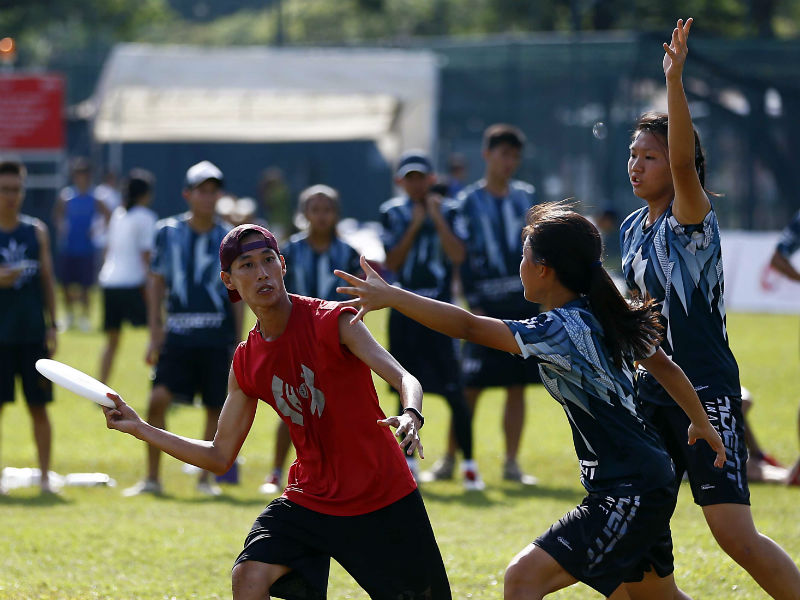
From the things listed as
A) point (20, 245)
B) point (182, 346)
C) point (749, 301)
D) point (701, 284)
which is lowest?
point (749, 301)

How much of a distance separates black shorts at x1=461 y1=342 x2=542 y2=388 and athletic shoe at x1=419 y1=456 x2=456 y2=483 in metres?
0.61

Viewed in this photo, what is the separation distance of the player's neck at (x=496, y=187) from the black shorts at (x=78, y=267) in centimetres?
1197

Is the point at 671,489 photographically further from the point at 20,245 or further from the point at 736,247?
the point at 736,247

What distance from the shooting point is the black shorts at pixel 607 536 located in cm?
453

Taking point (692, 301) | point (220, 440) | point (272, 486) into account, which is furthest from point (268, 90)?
point (220, 440)

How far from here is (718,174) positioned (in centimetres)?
2506

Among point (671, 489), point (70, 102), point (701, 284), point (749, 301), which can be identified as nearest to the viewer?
point (671, 489)

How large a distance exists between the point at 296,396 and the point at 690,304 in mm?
1619

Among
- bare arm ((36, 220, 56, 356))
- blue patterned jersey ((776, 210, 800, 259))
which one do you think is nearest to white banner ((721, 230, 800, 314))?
blue patterned jersey ((776, 210, 800, 259))

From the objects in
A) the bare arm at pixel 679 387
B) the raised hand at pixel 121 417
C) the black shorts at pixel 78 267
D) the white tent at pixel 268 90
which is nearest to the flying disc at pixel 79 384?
the raised hand at pixel 121 417

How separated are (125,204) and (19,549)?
281 inches

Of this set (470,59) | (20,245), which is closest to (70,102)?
(470,59)

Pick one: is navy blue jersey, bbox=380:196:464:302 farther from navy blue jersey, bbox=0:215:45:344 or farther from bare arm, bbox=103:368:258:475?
bare arm, bbox=103:368:258:475

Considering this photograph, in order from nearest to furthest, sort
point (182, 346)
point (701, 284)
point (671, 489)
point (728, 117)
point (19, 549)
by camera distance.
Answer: point (671, 489)
point (701, 284)
point (19, 549)
point (182, 346)
point (728, 117)
